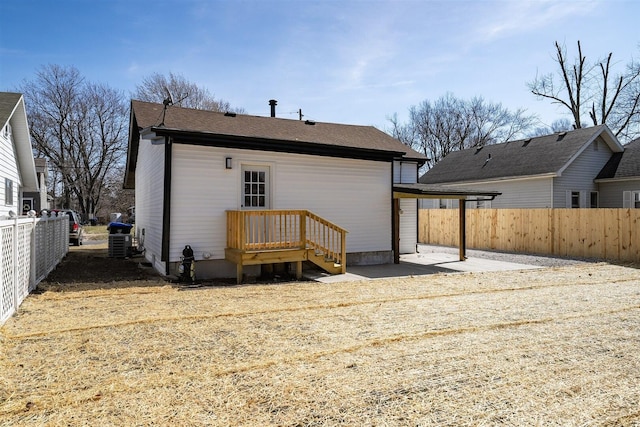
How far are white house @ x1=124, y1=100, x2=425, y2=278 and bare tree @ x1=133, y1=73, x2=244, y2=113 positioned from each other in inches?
868

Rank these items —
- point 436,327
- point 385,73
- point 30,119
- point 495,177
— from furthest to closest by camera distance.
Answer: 1. point 30,119
2. point 495,177
3. point 385,73
4. point 436,327

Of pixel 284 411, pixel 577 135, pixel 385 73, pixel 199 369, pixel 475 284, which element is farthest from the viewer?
pixel 577 135

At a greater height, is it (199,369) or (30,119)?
(30,119)

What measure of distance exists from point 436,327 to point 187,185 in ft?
20.7

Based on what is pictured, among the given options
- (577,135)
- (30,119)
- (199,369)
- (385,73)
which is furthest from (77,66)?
(199,369)

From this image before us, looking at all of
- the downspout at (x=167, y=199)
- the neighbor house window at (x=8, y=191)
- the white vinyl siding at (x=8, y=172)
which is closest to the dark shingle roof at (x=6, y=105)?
the white vinyl siding at (x=8, y=172)

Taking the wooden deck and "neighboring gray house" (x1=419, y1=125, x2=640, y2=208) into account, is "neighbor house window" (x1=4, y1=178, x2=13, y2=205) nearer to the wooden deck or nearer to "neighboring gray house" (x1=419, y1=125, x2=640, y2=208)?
the wooden deck

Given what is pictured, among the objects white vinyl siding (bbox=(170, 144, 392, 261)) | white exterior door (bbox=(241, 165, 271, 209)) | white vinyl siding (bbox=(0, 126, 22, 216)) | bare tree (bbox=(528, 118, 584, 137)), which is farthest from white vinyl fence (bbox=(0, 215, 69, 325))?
bare tree (bbox=(528, 118, 584, 137))

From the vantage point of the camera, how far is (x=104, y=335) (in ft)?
16.2

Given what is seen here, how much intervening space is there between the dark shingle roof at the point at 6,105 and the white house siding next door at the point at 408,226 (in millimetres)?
12728

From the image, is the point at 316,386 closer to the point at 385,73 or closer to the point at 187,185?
the point at 187,185

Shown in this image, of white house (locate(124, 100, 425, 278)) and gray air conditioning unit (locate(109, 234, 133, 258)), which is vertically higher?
white house (locate(124, 100, 425, 278))

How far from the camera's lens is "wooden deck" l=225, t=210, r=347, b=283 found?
9008 mm

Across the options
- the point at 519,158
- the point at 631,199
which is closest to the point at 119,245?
the point at 519,158
